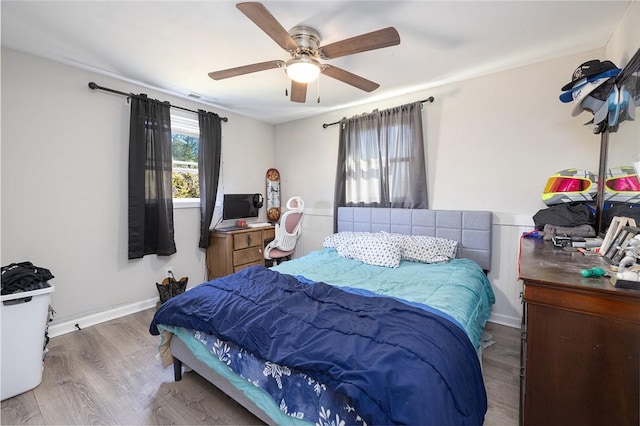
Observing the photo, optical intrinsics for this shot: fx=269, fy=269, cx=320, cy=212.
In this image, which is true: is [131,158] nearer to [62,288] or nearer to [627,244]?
[62,288]

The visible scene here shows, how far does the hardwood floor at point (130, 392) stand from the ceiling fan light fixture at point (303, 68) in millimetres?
2253

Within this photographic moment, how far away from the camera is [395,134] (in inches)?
126

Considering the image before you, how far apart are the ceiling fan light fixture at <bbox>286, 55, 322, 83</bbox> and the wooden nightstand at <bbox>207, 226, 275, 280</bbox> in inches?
84.4

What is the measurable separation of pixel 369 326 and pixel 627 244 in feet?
4.12

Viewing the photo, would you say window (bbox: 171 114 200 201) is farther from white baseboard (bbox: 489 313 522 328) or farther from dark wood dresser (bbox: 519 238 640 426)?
white baseboard (bbox: 489 313 522 328)

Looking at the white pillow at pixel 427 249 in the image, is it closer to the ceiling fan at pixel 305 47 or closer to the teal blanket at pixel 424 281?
the teal blanket at pixel 424 281

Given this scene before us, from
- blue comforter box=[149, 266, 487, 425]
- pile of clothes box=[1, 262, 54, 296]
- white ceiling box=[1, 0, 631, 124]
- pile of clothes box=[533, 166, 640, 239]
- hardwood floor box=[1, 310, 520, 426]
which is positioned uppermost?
white ceiling box=[1, 0, 631, 124]

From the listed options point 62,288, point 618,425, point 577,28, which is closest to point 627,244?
point 618,425

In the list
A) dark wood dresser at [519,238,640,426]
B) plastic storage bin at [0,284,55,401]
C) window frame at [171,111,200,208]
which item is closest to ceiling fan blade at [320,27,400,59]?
dark wood dresser at [519,238,640,426]

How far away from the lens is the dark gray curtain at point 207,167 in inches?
137

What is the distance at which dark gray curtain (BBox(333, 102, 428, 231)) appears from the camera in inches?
121

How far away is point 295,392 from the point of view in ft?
3.90

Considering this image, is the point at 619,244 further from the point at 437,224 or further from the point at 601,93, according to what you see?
the point at 437,224

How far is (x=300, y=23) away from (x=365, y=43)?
0.54 meters
